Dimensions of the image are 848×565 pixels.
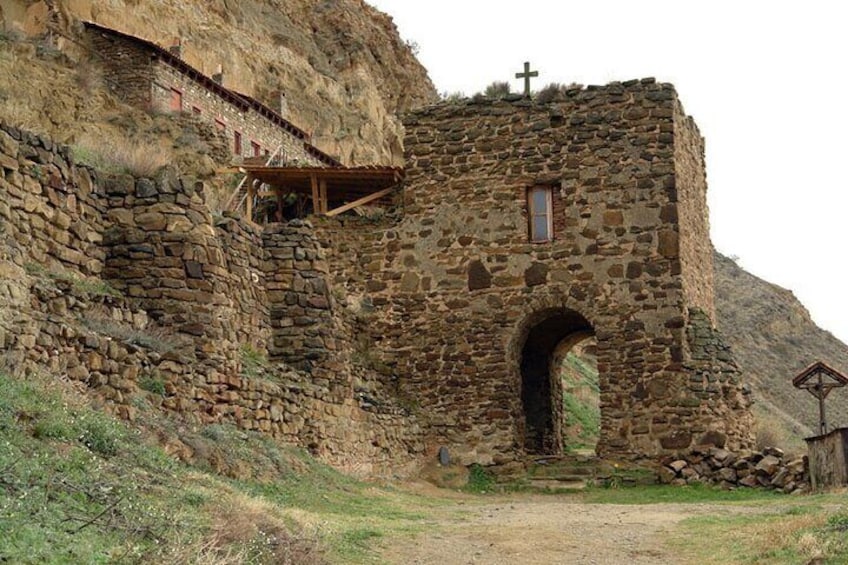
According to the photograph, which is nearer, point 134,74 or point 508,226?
point 508,226

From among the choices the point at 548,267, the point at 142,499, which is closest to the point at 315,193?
the point at 548,267

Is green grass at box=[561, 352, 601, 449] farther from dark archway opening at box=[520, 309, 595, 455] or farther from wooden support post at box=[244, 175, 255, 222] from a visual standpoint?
wooden support post at box=[244, 175, 255, 222]

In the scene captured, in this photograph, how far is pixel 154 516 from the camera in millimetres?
6996

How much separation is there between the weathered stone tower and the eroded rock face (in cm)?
1819

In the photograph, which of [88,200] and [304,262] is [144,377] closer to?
[88,200]

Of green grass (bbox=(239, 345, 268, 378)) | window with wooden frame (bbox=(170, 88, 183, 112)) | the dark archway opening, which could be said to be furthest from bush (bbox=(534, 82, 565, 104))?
window with wooden frame (bbox=(170, 88, 183, 112))

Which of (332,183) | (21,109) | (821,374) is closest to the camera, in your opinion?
(821,374)

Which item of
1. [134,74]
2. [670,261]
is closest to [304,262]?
[670,261]

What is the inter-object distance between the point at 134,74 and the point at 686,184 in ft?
64.3

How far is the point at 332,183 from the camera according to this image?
22.3 metres

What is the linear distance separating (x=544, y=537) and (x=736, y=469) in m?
8.32

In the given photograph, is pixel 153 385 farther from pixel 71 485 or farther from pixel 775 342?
pixel 775 342

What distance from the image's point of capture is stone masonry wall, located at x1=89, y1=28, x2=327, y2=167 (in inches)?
1318

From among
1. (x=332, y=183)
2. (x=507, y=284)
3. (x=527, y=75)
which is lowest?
(x=507, y=284)
